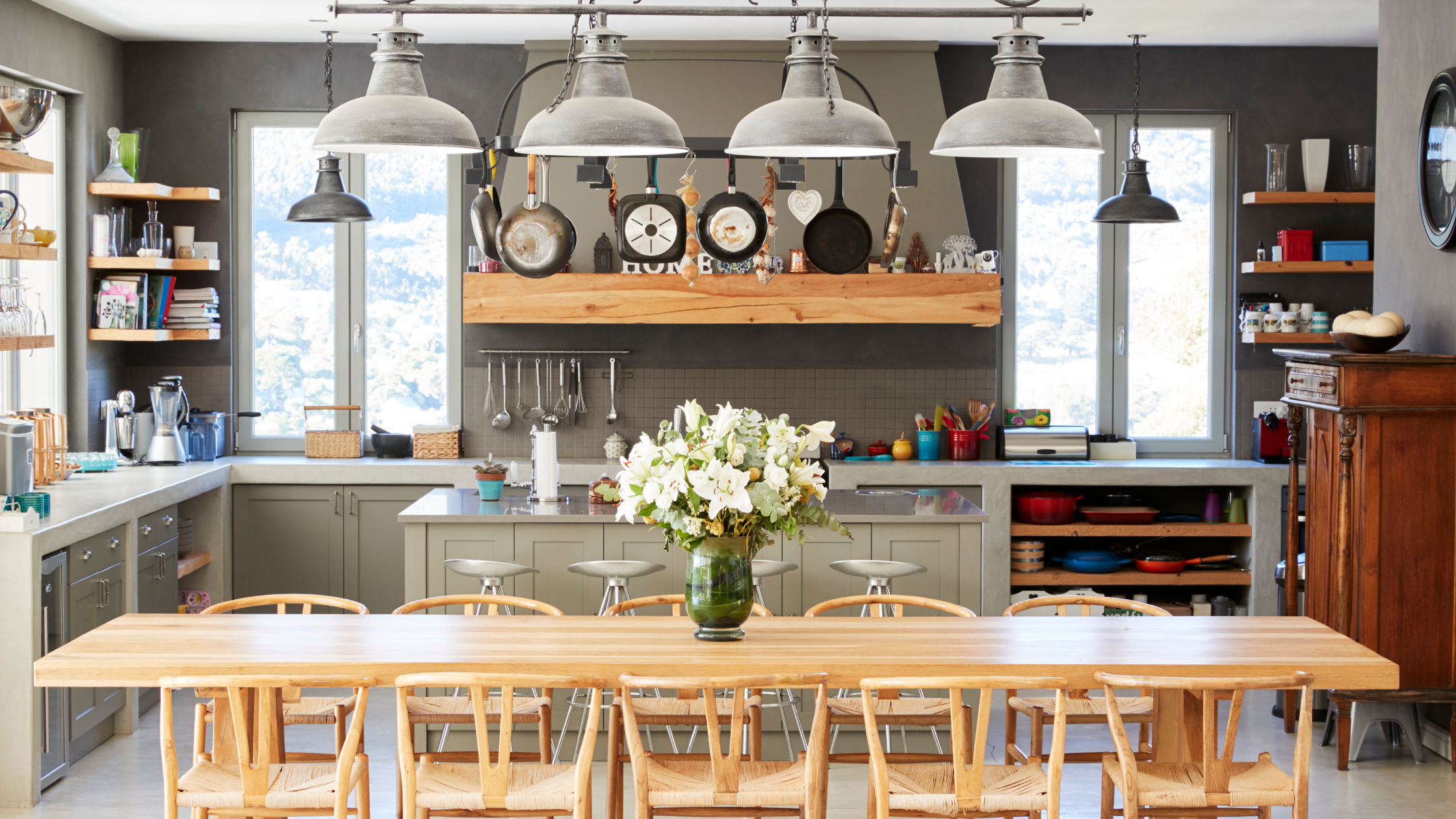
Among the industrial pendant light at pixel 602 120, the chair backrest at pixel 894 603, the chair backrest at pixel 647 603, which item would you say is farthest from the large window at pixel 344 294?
the industrial pendant light at pixel 602 120

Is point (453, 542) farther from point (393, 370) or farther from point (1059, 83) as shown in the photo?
point (1059, 83)

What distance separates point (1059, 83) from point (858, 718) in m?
4.40

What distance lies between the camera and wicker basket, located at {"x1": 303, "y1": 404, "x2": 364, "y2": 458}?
6.82 meters

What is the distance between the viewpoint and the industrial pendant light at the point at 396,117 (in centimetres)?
308

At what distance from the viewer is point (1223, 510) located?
6668 millimetres

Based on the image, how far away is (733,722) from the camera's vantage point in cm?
295

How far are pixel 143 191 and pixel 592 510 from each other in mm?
3124

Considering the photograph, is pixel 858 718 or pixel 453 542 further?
pixel 453 542

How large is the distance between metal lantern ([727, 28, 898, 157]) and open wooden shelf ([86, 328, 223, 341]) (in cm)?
436

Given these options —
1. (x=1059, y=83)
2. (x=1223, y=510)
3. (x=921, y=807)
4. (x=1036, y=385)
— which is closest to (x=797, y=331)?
(x=1036, y=385)

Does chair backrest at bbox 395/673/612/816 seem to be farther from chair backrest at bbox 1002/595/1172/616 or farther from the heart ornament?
the heart ornament

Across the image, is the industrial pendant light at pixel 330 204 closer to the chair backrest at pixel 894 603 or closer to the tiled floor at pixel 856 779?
the tiled floor at pixel 856 779

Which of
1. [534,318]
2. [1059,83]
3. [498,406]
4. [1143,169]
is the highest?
[1059,83]

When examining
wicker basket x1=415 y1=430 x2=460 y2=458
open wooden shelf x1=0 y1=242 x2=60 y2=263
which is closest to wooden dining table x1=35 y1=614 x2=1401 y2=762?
open wooden shelf x1=0 y1=242 x2=60 y2=263
